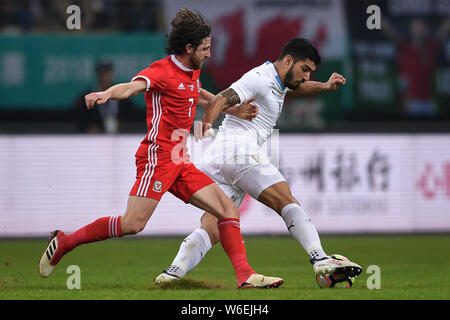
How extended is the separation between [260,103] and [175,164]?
1.07 metres

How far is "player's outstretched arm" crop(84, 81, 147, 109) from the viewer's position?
6.36 m

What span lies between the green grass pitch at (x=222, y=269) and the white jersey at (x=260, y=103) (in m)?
1.32

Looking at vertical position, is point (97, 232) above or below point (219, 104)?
below

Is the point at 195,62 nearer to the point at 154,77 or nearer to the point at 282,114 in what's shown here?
the point at 154,77

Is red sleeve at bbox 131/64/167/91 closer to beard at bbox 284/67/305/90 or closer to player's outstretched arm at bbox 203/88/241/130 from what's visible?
player's outstretched arm at bbox 203/88/241/130

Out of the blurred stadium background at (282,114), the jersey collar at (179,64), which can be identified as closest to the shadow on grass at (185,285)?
the jersey collar at (179,64)

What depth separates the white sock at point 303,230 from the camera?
24.8ft

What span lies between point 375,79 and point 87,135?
647cm

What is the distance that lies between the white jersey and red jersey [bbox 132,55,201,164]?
23.1 inches

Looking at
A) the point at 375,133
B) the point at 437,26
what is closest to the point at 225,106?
the point at 375,133

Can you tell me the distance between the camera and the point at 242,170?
7852 millimetres

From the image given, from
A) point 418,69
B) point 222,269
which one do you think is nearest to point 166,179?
point 222,269

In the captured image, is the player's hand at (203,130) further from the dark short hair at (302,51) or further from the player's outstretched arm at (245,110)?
the dark short hair at (302,51)
